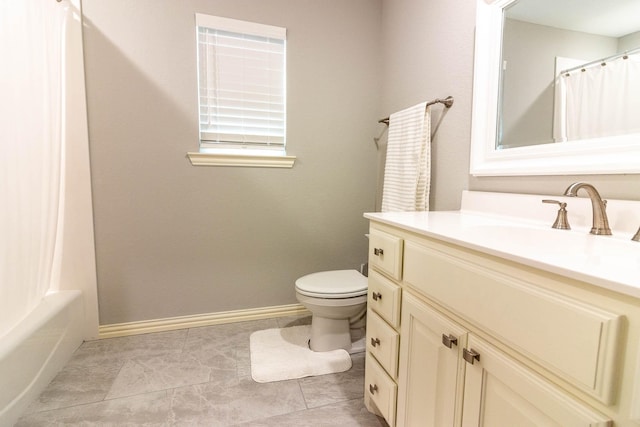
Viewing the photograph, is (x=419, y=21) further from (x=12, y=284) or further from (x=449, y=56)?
(x=12, y=284)

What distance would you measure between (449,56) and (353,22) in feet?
3.06

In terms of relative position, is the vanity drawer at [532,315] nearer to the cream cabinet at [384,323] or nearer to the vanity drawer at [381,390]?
the cream cabinet at [384,323]

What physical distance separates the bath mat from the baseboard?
22cm

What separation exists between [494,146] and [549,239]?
574 mm

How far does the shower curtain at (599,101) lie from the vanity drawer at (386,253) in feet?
2.22

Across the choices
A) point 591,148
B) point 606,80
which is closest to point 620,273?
point 591,148

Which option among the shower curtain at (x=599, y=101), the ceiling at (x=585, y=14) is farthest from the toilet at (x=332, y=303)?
the ceiling at (x=585, y=14)

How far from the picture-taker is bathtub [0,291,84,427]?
113cm

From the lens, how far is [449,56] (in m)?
1.48

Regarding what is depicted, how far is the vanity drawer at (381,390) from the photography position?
1.07m

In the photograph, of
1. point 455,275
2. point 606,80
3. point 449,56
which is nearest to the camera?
point 455,275

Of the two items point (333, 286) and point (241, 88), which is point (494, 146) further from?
point (241, 88)

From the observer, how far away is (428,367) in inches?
34.9

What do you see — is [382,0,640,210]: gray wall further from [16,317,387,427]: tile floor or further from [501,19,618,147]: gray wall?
[16,317,387,427]: tile floor
